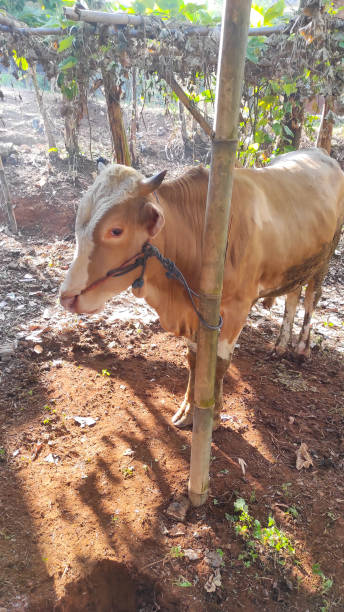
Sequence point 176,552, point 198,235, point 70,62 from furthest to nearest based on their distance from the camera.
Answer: point 70,62 < point 198,235 < point 176,552

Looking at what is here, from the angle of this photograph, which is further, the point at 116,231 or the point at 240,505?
the point at 240,505

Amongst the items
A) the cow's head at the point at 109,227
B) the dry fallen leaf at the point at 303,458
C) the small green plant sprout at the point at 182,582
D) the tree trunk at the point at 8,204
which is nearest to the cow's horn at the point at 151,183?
the cow's head at the point at 109,227

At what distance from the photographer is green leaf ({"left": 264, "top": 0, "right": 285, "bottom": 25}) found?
4.25 meters

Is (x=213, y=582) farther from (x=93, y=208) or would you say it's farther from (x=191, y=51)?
(x=191, y=51)

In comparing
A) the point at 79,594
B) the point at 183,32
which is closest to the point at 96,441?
the point at 79,594

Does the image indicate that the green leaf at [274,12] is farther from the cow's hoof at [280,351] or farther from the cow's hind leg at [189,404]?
the cow's hind leg at [189,404]

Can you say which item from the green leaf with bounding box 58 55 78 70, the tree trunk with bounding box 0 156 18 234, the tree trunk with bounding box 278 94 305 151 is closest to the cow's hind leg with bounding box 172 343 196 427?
the green leaf with bounding box 58 55 78 70

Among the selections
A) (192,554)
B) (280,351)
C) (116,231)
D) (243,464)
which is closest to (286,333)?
(280,351)

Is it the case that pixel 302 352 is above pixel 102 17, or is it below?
below

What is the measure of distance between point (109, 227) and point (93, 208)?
0.53ft

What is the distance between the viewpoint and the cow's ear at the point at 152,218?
2.32 meters

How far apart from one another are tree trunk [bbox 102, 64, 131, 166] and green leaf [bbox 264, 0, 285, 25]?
6.09 feet

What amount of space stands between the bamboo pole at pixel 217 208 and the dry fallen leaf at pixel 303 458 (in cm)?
100

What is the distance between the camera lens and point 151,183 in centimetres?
232
